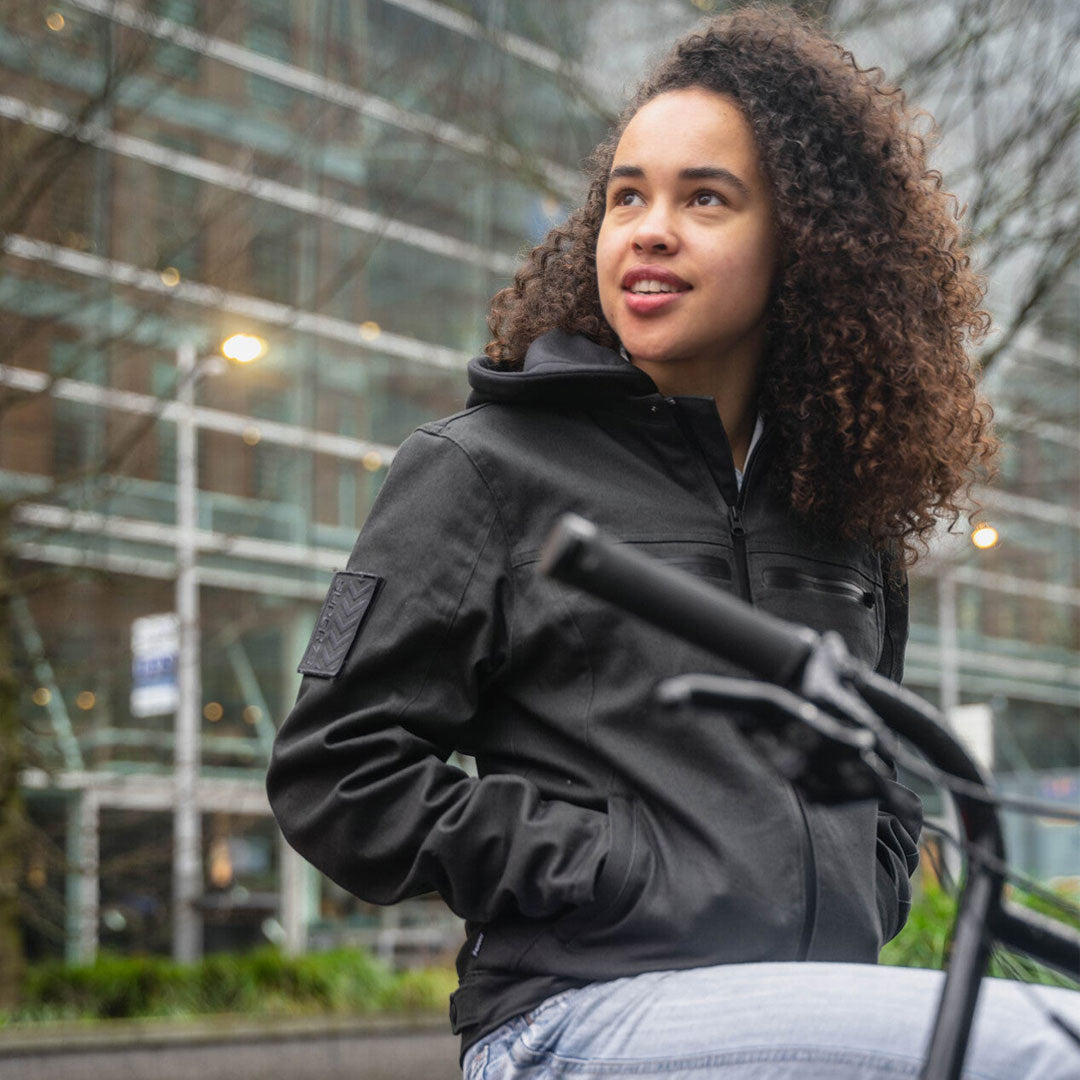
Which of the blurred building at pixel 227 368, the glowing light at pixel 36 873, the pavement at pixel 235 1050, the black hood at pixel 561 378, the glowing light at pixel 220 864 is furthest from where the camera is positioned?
the glowing light at pixel 220 864

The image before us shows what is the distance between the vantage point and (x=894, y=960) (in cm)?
593

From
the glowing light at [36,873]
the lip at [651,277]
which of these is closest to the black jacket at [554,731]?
the lip at [651,277]

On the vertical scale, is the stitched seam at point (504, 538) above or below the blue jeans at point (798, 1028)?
above

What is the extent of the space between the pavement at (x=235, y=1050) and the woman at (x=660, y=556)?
23.0 ft

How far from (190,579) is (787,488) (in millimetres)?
12979

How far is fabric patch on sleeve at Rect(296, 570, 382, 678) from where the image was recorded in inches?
77.1

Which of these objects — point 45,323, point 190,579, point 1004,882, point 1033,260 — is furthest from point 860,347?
point 190,579

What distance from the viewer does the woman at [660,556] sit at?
1.82 m

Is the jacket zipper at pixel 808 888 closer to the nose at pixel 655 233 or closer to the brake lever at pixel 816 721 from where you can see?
the brake lever at pixel 816 721

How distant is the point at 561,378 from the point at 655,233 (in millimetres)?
242

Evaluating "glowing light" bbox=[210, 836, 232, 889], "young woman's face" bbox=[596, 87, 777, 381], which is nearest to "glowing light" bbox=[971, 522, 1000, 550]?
"young woman's face" bbox=[596, 87, 777, 381]

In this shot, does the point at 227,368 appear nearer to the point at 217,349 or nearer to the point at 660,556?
the point at 217,349

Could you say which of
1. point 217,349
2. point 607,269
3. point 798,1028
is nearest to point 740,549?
point 607,269

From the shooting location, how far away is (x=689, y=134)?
7.46ft
